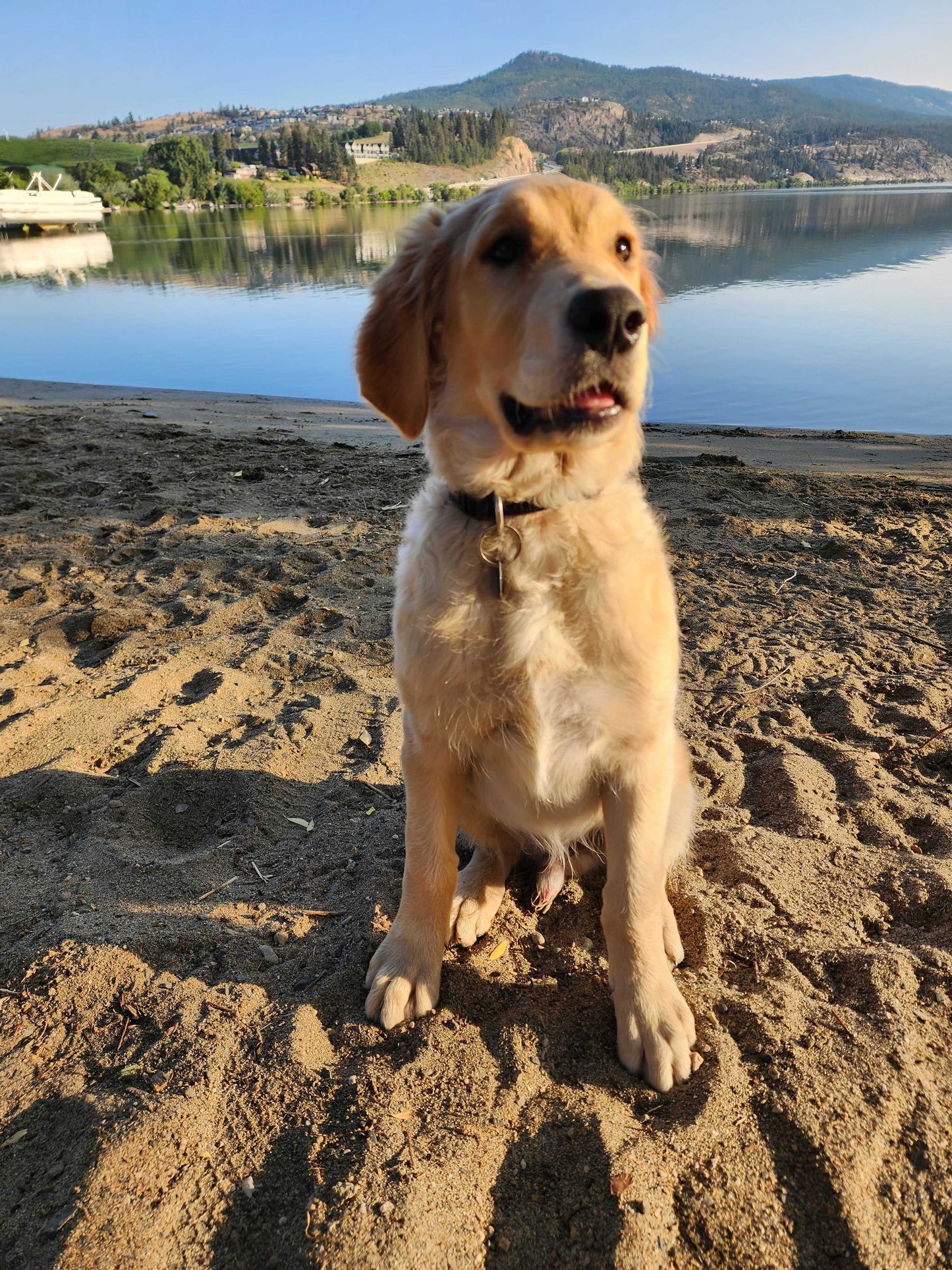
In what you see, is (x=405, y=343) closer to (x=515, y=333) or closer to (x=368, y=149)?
(x=515, y=333)

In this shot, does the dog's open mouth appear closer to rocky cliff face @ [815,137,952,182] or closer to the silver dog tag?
the silver dog tag

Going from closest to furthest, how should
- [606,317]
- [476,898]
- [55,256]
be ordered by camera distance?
1. [606,317]
2. [476,898]
3. [55,256]

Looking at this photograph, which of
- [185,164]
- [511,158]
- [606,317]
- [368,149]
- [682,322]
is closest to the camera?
[606,317]

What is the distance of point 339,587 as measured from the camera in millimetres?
4602

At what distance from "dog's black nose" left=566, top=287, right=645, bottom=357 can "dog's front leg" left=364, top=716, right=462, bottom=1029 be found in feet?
3.60

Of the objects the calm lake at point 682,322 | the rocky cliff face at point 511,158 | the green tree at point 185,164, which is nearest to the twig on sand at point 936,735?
the calm lake at point 682,322

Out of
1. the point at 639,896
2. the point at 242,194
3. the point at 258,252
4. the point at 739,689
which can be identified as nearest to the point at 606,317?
the point at 639,896

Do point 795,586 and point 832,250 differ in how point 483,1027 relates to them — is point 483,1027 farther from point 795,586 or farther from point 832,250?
point 832,250

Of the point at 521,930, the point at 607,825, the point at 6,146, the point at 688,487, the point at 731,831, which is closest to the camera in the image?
the point at 607,825

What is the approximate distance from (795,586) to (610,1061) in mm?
3386

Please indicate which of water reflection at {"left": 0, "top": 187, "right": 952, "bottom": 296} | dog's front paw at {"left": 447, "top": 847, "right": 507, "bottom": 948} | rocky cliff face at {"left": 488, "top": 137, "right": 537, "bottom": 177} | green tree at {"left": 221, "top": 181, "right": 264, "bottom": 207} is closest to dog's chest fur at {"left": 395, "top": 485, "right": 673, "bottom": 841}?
dog's front paw at {"left": 447, "top": 847, "right": 507, "bottom": 948}

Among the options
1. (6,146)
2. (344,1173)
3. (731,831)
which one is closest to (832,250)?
(731,831)

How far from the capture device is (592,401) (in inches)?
72.2

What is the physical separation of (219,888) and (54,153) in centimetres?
14984
